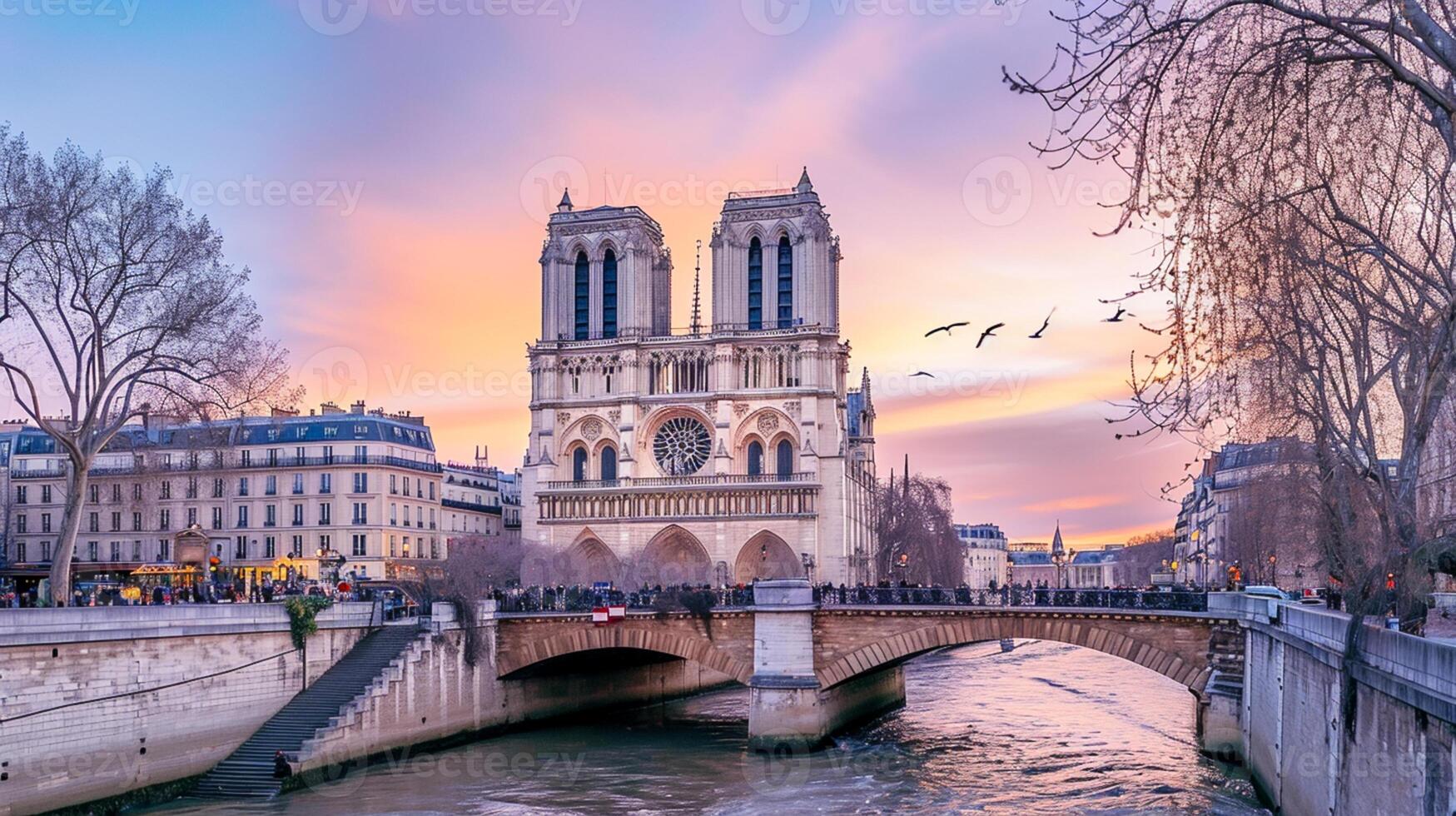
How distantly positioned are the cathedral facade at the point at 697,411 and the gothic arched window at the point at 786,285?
8 cm

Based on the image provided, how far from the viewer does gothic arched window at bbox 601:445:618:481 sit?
289 ft

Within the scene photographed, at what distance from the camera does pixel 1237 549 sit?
63.0 meters

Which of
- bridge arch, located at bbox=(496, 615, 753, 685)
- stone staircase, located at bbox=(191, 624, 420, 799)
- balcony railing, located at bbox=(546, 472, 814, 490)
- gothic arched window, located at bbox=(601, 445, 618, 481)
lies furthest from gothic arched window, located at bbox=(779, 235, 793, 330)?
stone staircase, located at bbox=(191, 624, 420, 799)

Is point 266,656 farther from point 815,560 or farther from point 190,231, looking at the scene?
point 815,560

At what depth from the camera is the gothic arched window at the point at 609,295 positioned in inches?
3538

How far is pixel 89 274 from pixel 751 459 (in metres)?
54.6

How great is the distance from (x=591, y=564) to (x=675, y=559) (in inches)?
205

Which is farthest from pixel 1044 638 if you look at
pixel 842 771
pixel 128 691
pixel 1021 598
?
pixel 128 691

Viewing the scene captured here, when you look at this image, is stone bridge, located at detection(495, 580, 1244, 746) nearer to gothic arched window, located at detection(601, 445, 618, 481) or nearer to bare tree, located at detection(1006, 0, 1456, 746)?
bare tree, located at detection(1006, 0, 1456, 746)

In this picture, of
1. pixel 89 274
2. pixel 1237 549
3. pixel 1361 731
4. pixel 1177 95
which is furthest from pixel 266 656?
pixel 1237 549

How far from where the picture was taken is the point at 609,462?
290 ft

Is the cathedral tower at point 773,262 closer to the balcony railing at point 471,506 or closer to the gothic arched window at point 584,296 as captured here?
the gothic arched window at point 584,296

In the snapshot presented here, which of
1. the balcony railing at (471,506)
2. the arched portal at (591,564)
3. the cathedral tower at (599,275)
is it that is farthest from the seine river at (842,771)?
the cathedral tower at (599,275)

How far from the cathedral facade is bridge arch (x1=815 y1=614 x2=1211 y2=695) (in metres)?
38.4
